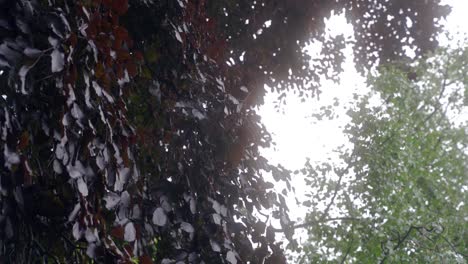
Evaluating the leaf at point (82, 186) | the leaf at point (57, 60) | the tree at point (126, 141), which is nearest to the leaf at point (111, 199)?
the tree at point (126, 141)

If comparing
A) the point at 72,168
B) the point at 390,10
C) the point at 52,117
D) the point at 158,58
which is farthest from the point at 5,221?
the point at 390,10

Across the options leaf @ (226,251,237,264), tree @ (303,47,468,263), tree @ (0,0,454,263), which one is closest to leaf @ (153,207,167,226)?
tree @ (0,0,454,263)

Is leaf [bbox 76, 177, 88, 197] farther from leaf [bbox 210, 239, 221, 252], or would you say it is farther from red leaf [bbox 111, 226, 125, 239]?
leaf [bbox 210, 239, 221, 252]

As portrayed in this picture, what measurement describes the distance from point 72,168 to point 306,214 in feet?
11.6

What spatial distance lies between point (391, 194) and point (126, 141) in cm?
294

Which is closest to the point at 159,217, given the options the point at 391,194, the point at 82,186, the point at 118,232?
the point at 118,232

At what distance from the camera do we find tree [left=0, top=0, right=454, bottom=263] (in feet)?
4.68

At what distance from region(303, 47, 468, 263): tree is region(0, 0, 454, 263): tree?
1802mm

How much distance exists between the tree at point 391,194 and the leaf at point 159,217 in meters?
2.51

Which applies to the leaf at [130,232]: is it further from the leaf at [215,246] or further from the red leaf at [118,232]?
the leaf at [215,246]

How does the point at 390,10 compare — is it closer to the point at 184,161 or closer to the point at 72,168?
the point at 184,161

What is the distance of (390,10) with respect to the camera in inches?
166

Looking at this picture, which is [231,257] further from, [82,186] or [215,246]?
[82,186]

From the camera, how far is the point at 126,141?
1.67 m
